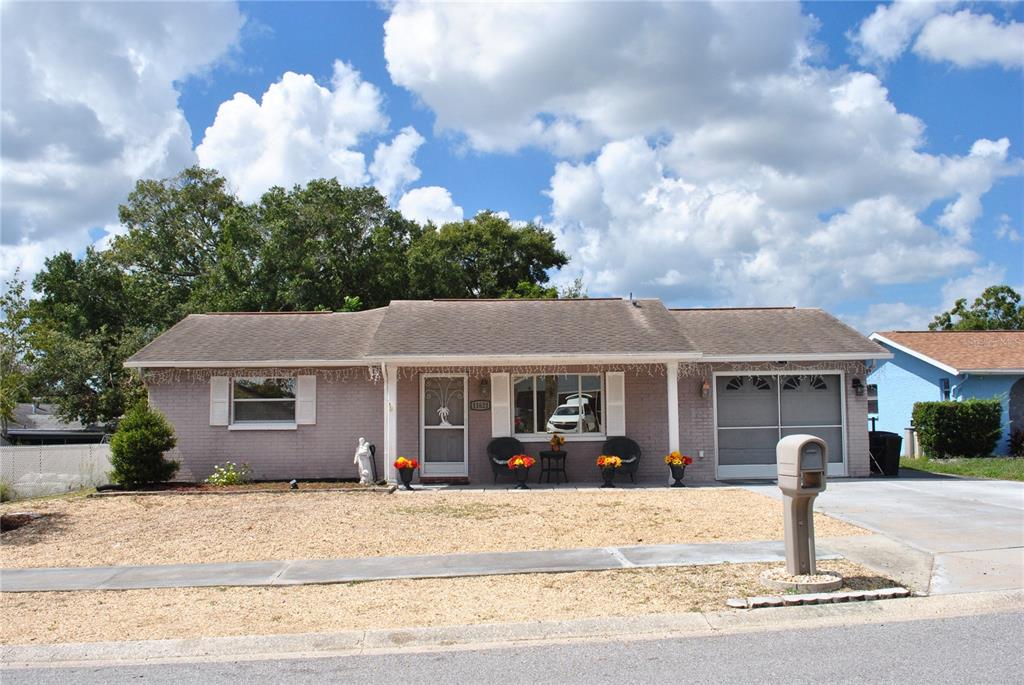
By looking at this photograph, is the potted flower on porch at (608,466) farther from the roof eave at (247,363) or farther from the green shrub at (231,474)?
the green shrub at (231,474)

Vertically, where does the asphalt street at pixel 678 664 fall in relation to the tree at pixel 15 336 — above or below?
below

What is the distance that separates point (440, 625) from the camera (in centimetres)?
714

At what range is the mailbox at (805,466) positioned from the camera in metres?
7.85

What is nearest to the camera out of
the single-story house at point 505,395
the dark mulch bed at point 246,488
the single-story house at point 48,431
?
the dark mulch bed at point 246,488

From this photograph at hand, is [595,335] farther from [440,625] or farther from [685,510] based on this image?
[440,625]

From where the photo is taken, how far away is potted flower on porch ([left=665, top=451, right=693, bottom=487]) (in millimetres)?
16031

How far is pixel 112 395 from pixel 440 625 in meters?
26.6

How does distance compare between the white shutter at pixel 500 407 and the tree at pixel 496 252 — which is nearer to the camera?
the white shutter at pixel 500 407

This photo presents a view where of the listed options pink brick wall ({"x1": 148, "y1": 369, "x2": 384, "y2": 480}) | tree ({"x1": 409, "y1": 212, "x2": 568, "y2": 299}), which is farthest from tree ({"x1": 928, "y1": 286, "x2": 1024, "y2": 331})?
pink brick wall ({"x1": 148, "y1": 369, "x2": 384, "y2": 480})

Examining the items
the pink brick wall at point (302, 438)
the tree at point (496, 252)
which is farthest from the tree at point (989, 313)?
the pink brick wall at point (302, 438)

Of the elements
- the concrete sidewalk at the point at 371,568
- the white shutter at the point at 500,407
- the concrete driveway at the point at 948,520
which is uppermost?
the white shutter at the point at 500,407

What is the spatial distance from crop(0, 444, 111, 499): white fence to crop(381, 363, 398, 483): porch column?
6.22 metres

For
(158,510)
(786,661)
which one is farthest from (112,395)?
(786,661)

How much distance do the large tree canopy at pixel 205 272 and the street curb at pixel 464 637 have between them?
815 inches
